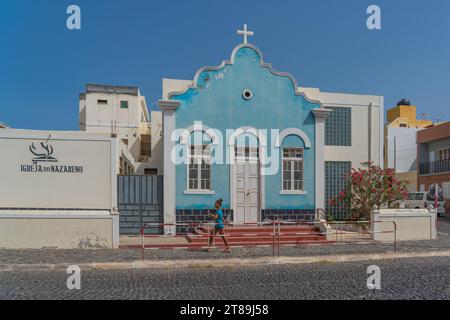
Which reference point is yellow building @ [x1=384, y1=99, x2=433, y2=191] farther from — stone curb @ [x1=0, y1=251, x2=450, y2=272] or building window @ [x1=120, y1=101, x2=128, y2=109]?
stone curb @ [x1=0, y1=251, x2=450, y2=272]

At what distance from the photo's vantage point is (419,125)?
43.8 metres

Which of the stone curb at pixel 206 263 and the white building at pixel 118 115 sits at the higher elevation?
the white building at pixel 118 115

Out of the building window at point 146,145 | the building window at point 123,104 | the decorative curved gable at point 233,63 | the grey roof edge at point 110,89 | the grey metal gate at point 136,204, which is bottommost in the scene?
the grey metal gate at point 136,204

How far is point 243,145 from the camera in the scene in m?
14.5

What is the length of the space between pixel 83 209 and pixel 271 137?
7248 millimetres

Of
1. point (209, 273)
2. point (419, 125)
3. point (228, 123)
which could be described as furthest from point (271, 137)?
point (419, 125)

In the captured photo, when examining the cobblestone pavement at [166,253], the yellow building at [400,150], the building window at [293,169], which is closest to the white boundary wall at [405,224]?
the cobblestone pavement at [166,253]

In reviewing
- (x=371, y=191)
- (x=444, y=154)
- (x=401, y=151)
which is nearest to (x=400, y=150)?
(x=401, y=151)

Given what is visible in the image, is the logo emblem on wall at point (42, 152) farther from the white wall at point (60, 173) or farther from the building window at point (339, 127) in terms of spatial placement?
the building window at point (339, 127)

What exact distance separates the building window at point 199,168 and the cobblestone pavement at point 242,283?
5098 millimetres

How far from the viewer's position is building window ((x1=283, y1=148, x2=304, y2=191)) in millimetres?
14836

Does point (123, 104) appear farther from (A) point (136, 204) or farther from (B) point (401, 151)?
(B) point (401, 151)

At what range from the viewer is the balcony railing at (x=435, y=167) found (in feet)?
102
